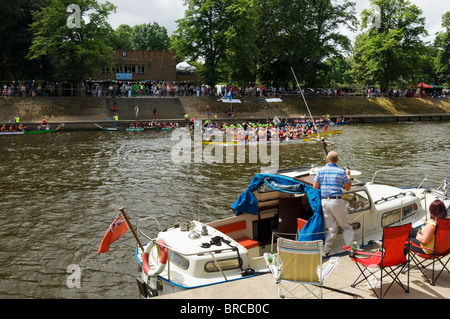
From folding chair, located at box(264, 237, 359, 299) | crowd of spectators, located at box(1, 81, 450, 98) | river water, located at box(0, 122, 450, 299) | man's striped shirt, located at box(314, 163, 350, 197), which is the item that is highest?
crowd of spectators, located at box(1, 81, 450, 98)

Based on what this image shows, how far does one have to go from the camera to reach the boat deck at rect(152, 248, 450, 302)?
7.17m

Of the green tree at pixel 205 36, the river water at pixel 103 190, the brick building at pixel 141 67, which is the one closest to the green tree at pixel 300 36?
the green tree at pixel 205 36

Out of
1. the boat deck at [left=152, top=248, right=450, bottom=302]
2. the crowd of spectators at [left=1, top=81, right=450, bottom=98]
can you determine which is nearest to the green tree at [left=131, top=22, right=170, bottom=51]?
the crowd of spectators at [left=1, top=81, right=450, bottom=98]

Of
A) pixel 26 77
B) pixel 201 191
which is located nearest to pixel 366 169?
pixel 201 191

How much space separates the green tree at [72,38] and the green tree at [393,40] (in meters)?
43.4

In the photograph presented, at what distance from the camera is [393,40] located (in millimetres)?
62656

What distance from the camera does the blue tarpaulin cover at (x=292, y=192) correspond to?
29.1 feet

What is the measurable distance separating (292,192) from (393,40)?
62461mm

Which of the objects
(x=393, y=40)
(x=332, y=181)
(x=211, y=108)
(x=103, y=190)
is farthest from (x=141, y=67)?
(x=332, y=181)

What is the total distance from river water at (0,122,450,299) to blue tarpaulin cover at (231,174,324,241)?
266 centimetres

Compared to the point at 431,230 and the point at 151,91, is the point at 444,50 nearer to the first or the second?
the point at 151,91

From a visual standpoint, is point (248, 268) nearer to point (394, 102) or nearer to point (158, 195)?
point (158, 195)

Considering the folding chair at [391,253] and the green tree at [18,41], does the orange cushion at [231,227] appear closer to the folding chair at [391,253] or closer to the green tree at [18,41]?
the folding chair at [391,253]

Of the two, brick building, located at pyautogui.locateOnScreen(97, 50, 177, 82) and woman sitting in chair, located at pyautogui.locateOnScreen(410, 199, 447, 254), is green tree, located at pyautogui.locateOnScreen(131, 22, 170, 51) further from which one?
woman sitting in chair, located at pyautogui.locateOnScreen(410, 199, 447, 254)
